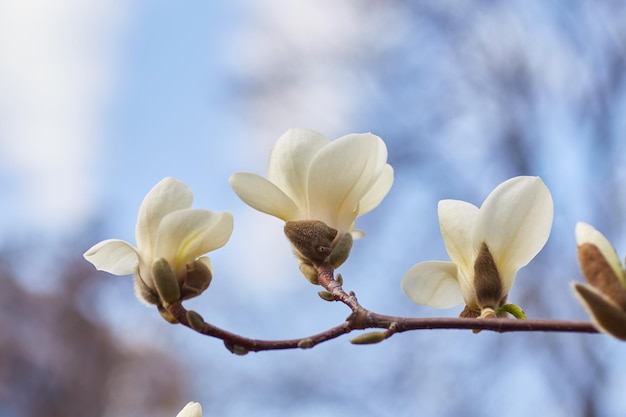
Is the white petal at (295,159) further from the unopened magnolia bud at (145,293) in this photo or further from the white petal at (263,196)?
the unopened magnolia bud at (145,293)

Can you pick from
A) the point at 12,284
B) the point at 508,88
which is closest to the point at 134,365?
the point at 12,284

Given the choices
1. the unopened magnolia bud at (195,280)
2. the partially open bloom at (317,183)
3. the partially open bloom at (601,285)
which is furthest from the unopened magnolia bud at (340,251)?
the partially open bloom at (601,285)

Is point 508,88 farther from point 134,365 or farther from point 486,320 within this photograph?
point 134,365

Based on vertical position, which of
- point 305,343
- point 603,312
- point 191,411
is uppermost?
point 603,312

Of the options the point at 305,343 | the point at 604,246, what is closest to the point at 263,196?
the point at 305,343

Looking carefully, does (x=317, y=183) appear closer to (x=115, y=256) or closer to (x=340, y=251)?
(x=340, y=251)
